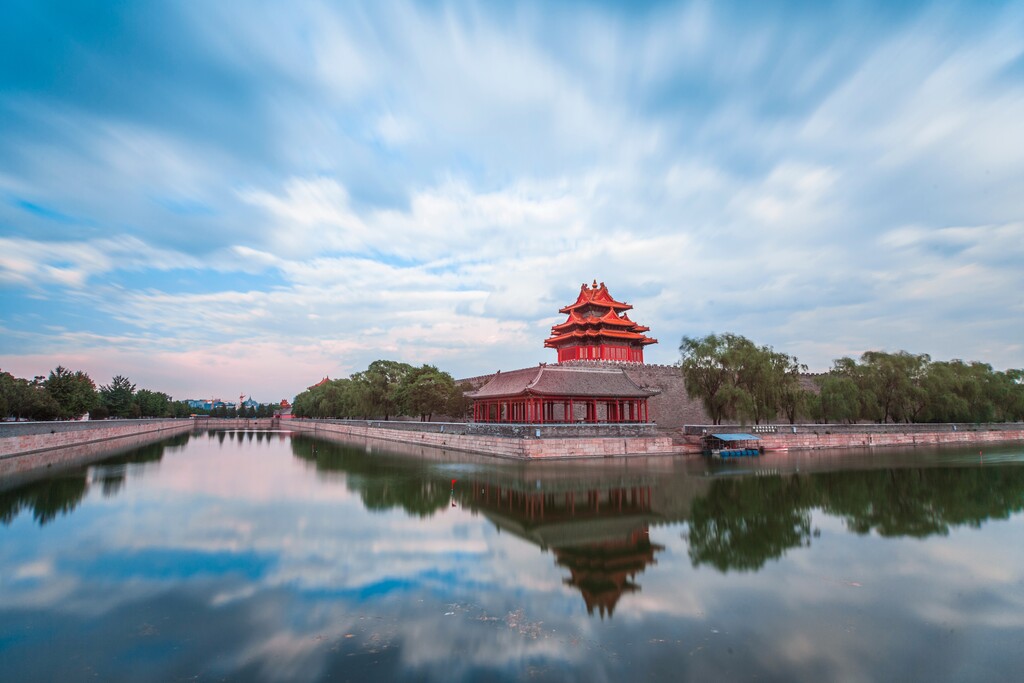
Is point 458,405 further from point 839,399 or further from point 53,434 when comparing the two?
point 839,399

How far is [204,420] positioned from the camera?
75625mm

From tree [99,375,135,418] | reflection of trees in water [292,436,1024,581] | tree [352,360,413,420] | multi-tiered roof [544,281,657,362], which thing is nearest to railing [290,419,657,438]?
reflection of trees in water [292,436,1024,581]

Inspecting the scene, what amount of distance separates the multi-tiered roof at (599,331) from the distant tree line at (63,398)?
118 ft

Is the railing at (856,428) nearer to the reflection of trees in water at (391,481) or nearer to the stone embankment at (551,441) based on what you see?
the stone embankment at (551,441)

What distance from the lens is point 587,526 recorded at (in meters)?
11.4

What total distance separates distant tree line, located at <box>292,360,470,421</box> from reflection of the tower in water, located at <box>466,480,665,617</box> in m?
23.4

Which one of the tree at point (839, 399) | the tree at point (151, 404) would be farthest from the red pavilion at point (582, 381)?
the tree at point (151, 404)

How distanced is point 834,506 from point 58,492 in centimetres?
2080

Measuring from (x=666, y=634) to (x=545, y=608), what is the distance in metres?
1.53

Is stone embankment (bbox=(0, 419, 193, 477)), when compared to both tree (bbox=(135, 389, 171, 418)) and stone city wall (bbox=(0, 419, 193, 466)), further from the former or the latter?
tree (bbox=(135, 389, 171, 418))

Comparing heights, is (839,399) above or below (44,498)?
above

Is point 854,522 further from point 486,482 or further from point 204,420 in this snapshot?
point 204,420

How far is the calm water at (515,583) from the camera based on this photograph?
530 centimetres

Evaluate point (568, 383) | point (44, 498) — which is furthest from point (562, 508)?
point (568, 383)
